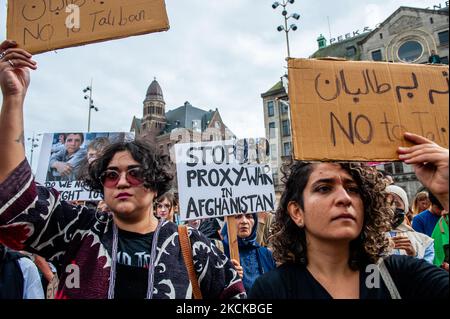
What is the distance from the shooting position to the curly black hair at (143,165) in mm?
1999

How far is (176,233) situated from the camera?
1.90 metres

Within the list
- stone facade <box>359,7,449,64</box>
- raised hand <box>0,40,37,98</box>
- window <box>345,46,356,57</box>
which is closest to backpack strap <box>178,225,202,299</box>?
raised hand <box>0,40,37,98</box>

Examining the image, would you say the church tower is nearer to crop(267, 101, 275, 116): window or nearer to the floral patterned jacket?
crop(267, 101, 275, 116): window

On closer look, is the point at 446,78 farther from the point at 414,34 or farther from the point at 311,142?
the point at 414,34

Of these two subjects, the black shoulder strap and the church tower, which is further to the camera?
the church tower

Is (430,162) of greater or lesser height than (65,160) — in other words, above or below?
below

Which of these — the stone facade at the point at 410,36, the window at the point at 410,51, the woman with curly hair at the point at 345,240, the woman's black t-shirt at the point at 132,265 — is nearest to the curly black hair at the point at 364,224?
the woman with curly hair at the point at 345,240

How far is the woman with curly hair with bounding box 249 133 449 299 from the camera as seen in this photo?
4.78 feet

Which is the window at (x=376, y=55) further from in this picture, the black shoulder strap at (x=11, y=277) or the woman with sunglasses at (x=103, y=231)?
the black shoulder strap at (x=11, y=277)

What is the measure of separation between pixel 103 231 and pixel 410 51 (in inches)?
1341

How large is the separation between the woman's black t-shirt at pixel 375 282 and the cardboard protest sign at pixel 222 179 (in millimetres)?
1648

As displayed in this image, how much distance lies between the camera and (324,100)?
1.64m

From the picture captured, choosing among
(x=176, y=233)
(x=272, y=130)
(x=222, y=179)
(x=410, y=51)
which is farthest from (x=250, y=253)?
(x=272, y=130)

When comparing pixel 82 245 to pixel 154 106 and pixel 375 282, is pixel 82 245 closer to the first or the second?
pixel 375 282
